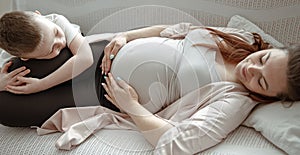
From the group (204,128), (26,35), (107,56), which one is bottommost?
(204,128)

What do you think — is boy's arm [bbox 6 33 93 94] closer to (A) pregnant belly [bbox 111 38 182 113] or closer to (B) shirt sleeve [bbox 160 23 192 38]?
(A) pregnant belly [bbox 111 38 182 113]

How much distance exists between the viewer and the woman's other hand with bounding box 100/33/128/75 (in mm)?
1380

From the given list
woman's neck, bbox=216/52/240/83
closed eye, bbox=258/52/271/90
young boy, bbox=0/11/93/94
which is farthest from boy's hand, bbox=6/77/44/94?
closed eye, bbox=258/52/271/90

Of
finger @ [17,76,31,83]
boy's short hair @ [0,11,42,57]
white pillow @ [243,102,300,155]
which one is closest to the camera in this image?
white pillow @ [243,102,300,155]

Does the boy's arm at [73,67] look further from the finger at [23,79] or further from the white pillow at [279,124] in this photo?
the white pillow at [279,124]

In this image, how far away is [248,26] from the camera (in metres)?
1.50

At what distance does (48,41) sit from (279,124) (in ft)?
2.35

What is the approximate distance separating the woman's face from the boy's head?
59cm

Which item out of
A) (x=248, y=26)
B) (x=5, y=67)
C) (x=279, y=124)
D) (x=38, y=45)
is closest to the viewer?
(x=279, y=124)

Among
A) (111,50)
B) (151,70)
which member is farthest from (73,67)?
(151,70)

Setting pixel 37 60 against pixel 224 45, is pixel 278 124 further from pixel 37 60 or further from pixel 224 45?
pixel 37 60

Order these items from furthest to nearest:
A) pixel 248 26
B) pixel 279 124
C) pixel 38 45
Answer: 1. pixel 248 26
2. pixel 38 45
3. pixel 279 124

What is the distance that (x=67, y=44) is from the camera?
55.6 inches

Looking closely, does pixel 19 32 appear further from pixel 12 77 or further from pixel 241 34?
pixel 241 34
